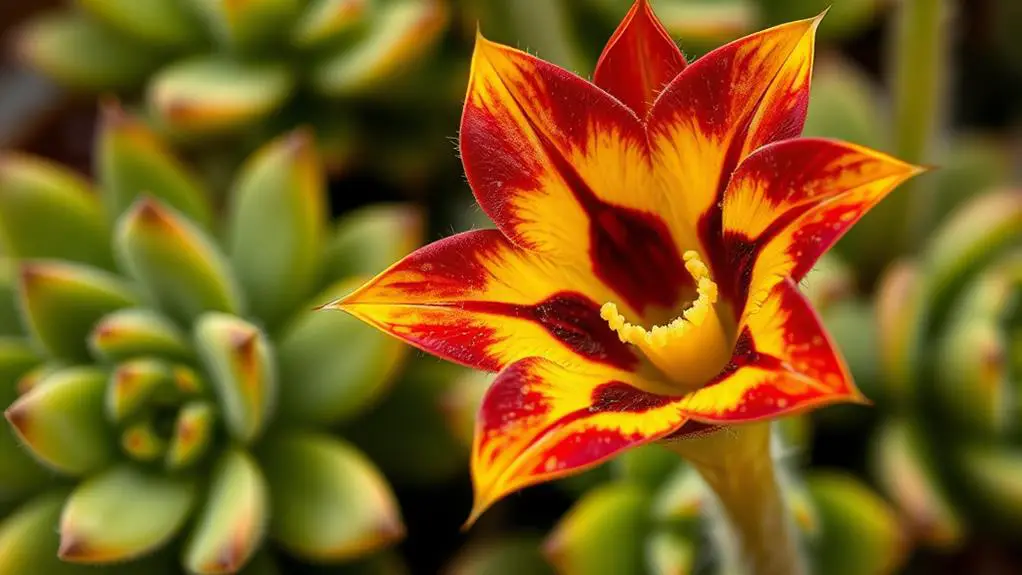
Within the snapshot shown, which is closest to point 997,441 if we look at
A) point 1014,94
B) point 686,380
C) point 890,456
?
point 890,456

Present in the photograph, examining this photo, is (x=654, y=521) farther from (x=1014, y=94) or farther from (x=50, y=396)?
(x=1014, y=94)

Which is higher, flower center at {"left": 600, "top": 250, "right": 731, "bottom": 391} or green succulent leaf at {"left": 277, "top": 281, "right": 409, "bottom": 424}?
flower center at {"left": 600, "top": 250, "right": 731, "bottom": 391}

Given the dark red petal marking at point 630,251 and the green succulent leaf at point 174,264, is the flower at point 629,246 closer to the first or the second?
the dark red petal marking at point 630,251

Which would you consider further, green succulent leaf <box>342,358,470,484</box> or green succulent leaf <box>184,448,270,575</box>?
green succulent leaf <box>342,358,470,484</box>

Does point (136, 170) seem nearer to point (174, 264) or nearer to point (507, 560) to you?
point (174, 264)

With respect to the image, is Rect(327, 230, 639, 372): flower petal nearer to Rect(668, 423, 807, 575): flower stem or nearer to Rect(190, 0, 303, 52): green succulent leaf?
Rect(668, 423, 807, 575): flower stem

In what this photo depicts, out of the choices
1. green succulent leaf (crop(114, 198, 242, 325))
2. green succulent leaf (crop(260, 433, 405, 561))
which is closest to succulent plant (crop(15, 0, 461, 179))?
green succulent leaf (crop(114, 198, 242, 325))

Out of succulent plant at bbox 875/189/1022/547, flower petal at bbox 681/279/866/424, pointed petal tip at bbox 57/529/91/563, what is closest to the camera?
flower petal at bbox 681/279/866/424
